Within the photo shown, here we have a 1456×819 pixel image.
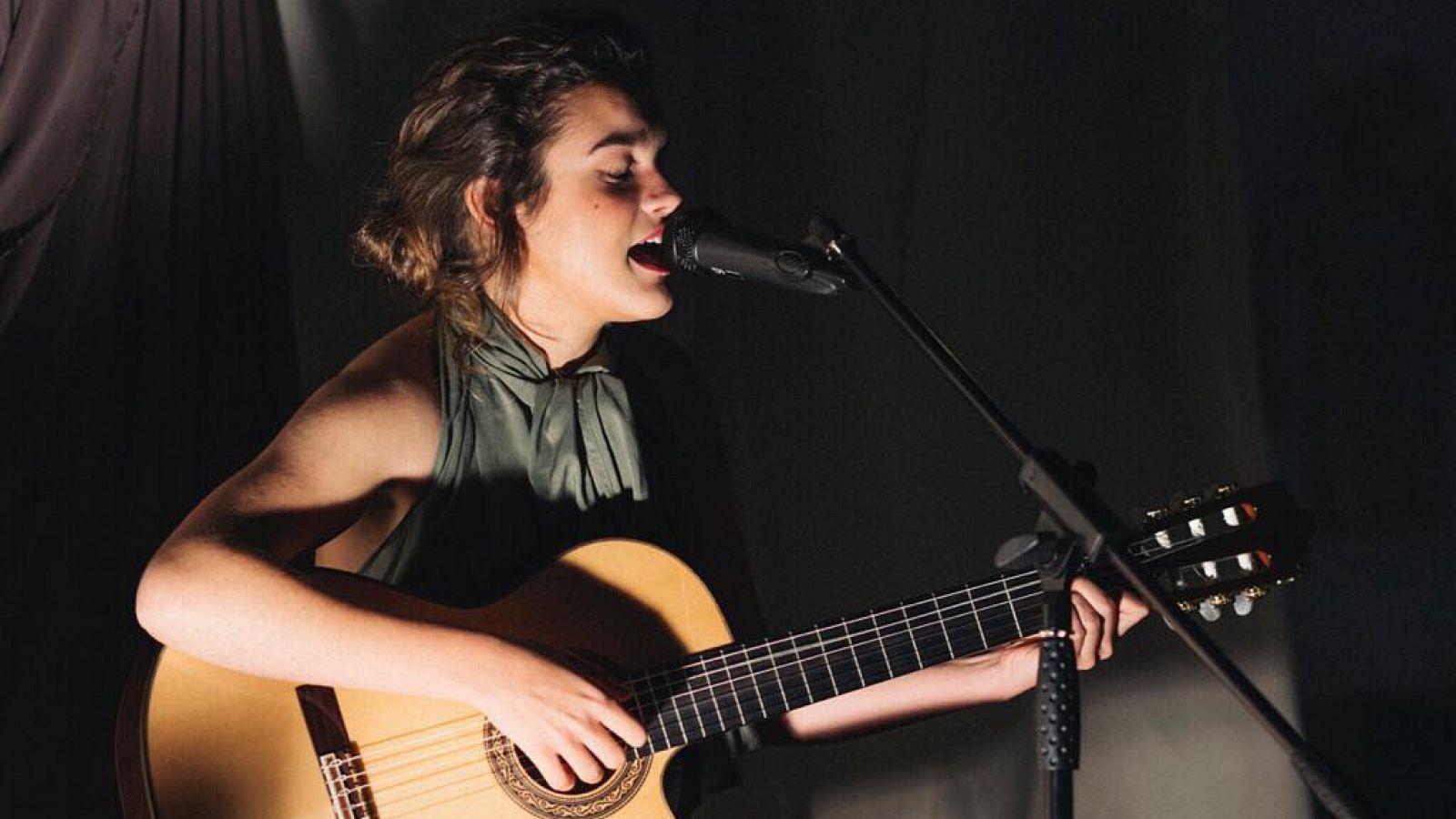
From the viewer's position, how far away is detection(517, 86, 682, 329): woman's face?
67.8 inches

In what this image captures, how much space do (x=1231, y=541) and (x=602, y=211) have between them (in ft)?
2.93

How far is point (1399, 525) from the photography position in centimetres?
233

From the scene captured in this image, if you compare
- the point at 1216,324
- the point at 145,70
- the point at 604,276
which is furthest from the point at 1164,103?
the point at 145,70

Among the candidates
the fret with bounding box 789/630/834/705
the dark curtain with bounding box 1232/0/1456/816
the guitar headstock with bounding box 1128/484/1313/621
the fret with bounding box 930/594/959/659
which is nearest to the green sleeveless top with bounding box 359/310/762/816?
the fret with bounding box 789/630/834/705

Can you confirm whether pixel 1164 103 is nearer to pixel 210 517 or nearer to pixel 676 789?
pixel 676 789

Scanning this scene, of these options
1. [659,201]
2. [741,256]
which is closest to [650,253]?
[659,201]

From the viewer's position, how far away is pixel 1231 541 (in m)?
1.41

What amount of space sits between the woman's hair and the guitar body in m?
0.39

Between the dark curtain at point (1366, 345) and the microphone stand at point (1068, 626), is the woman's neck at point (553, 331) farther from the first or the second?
the dark curtain at point (1366, 345)

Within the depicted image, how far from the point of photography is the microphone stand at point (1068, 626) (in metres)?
1.10

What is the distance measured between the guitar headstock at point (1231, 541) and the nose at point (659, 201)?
0.74m

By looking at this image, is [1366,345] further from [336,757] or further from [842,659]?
[336,757]

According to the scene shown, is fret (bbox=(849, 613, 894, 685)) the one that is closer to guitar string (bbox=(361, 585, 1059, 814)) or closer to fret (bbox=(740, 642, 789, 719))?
fret (bbox=(740, 642, 789, 719))

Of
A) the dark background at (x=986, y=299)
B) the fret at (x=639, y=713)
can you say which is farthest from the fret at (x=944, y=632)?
the dark background at (x=986, y=299)
